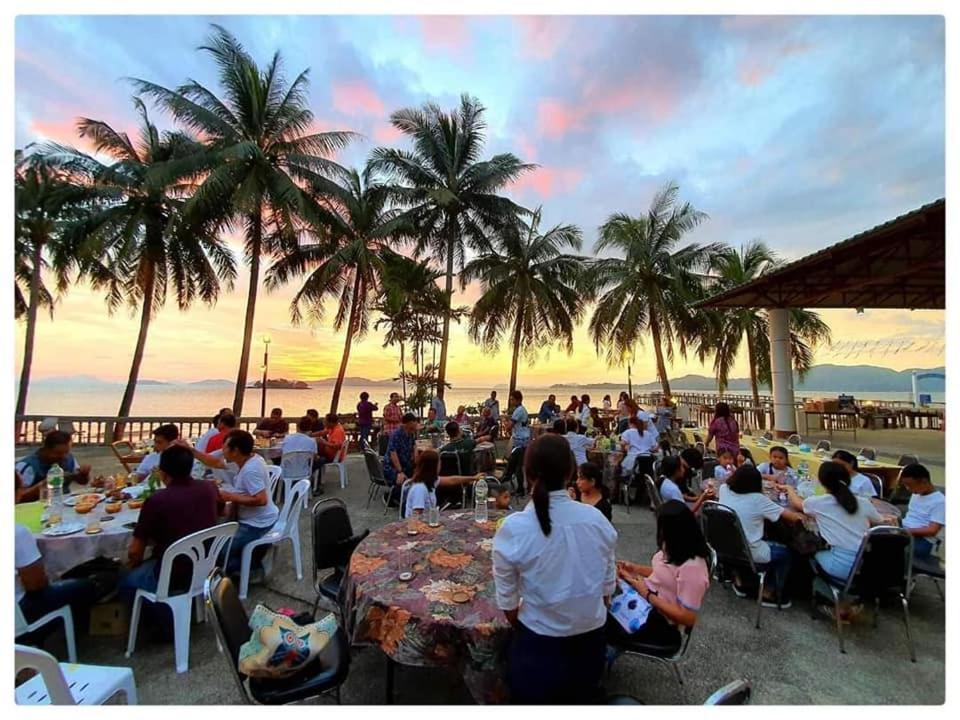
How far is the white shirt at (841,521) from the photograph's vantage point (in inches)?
123

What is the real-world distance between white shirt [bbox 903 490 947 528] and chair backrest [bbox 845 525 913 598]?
0.70m

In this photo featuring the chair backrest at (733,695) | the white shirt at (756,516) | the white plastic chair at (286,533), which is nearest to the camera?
the chair backrest at (733,695)

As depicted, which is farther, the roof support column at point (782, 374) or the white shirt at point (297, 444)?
the roof support column at point (782, 374)

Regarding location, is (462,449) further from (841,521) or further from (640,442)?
(841,521)

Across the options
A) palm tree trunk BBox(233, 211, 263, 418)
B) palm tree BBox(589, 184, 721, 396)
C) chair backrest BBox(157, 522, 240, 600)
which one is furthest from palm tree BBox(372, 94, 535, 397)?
chair backrest BBox(157, 522, 240, 600)

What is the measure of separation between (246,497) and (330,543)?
3.83 feet

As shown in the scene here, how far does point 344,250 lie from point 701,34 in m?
12.9

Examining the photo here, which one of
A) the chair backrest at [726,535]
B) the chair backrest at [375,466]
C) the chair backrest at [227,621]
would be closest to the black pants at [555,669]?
the chair backrest at [227,621]

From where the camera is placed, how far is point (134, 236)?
1276cm

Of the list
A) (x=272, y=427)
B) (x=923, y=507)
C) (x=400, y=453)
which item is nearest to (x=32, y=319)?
(x=272, y=427)

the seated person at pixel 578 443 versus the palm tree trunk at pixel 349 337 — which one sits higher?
the palm tree trunk at pixel 349 337

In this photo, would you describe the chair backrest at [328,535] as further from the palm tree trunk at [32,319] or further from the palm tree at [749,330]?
the palm tree trunk at [32,319]

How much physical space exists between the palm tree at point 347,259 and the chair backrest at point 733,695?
45.7 ft
